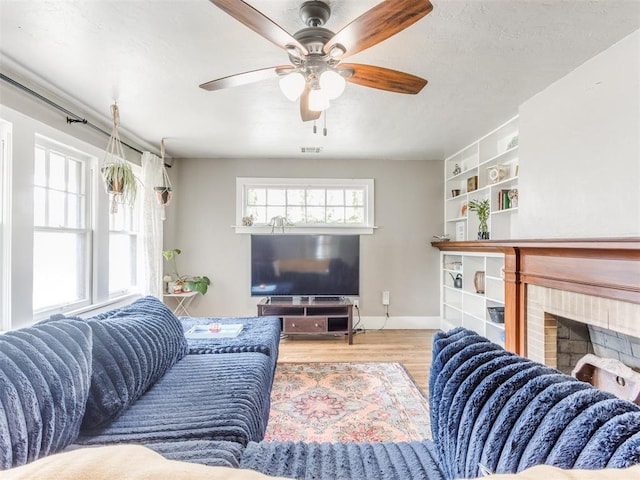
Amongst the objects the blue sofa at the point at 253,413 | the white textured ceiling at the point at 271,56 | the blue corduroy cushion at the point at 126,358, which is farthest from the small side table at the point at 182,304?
the blue sofa at the point at 253,413

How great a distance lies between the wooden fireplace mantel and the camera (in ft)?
5.34

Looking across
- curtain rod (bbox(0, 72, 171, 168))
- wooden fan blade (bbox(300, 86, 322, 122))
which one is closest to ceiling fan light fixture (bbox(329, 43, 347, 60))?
wooden fan blade (bbox(300, 86, 322, 122))

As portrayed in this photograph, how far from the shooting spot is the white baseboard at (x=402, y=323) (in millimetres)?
4578

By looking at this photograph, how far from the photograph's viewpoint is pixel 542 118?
251cm

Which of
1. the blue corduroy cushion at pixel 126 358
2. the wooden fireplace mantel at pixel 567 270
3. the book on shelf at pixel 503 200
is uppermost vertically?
the book on shelf at pixel 503 200

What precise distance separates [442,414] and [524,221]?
7.38 feet

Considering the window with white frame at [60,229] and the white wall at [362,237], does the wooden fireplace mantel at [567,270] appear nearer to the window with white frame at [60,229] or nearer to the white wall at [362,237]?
the white wall at [362,237]

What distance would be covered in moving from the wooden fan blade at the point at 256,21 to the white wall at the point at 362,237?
3150 mm

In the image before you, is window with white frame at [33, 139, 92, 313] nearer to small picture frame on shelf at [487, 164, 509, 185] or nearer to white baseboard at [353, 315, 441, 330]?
white baseboard at [353, 315, 441, 330]

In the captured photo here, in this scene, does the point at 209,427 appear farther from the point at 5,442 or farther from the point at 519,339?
the point at 519,339

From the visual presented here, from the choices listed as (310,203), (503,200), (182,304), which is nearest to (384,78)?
(503,200)

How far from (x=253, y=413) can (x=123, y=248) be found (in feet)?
9.96

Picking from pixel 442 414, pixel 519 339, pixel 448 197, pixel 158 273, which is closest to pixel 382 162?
pixel 448 197

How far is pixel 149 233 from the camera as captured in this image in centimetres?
381
